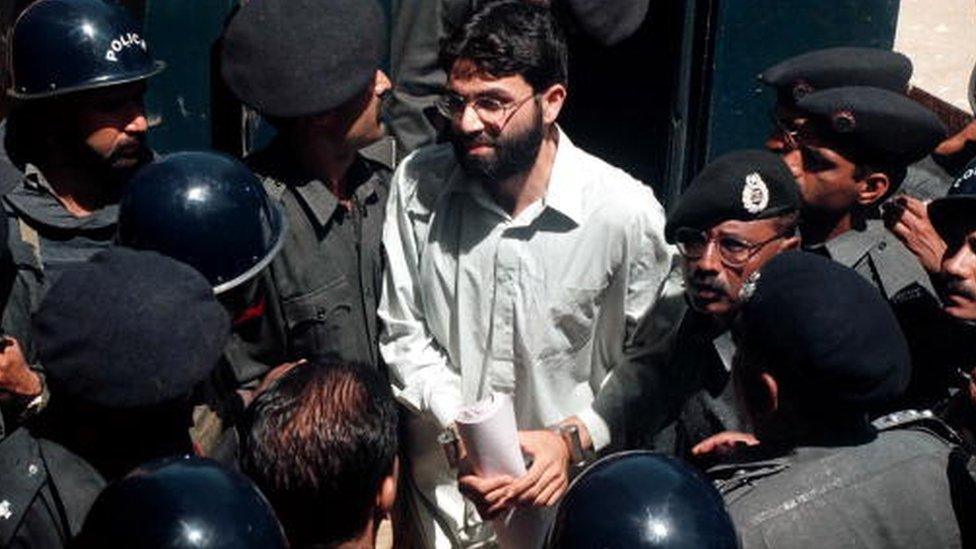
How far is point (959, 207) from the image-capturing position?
3525 millimetres

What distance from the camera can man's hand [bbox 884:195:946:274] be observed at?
376cm

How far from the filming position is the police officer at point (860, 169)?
12.3 ft

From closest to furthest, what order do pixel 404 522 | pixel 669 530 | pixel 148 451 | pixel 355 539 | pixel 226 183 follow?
pixel 669 530
pixel 355 539
pixel 148 451
pixel 226 183
pixel 404 522

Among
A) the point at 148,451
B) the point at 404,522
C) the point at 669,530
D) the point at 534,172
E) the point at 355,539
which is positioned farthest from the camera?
the point at 404,522

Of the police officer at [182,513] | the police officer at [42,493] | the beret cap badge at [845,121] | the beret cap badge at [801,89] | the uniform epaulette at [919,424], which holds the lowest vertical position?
the police officer at [42,493]

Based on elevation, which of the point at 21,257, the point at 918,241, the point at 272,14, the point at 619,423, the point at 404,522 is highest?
the point at 272,14

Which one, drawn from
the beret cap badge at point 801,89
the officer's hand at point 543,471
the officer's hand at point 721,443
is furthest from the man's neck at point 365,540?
the beret cap badge at point 801,89

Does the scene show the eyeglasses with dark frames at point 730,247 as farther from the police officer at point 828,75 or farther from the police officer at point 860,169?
the police officer at point 828,75

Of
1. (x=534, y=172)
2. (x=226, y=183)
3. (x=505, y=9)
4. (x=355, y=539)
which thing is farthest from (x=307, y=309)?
(x=355, y=539)

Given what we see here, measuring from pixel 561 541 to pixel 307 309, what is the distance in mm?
1634

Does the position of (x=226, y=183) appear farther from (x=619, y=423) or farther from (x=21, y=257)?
(x=619, y=423)

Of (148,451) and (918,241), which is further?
(918,241)

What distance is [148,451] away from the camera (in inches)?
112

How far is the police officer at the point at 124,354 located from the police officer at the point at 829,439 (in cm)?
116
